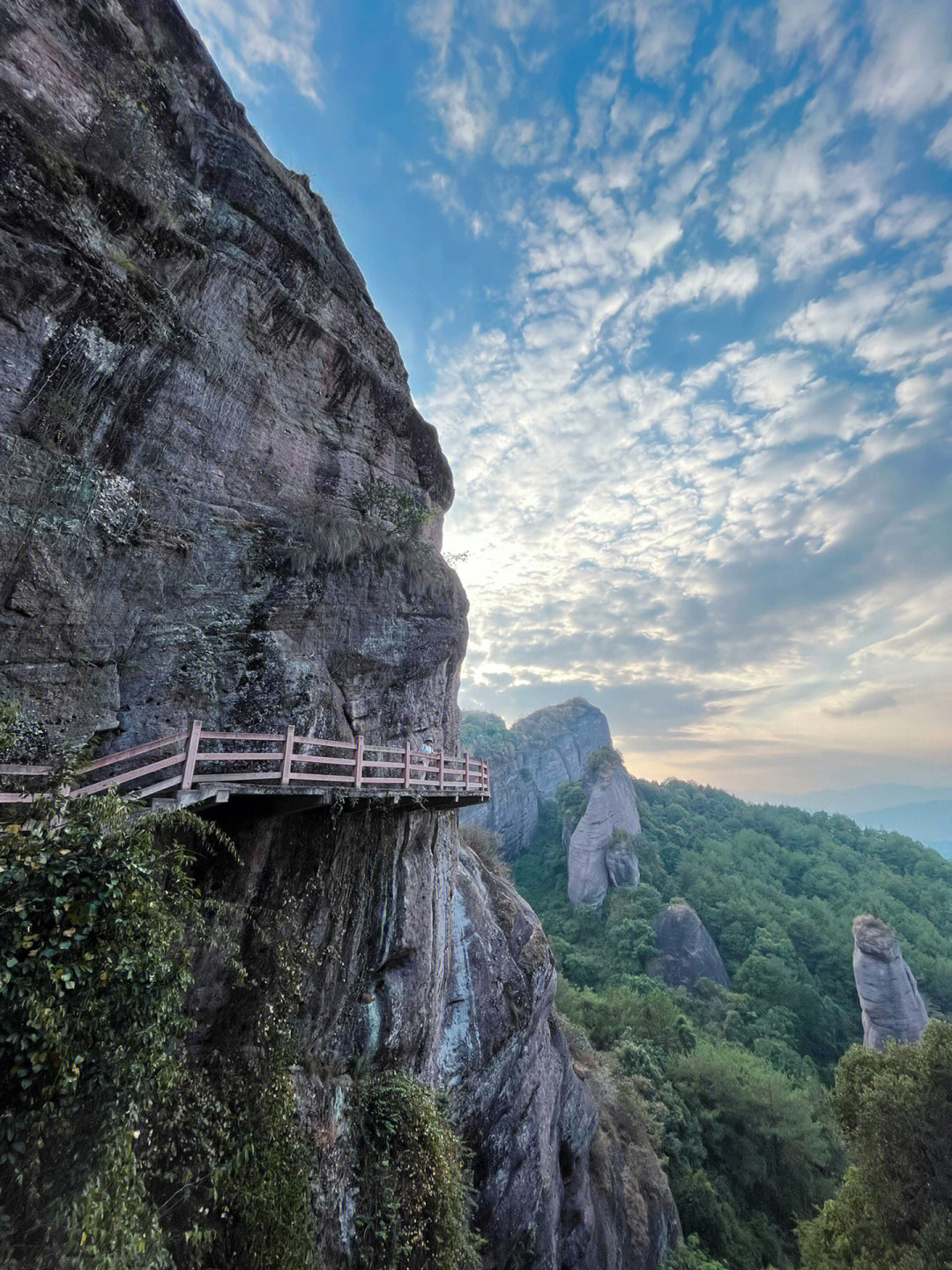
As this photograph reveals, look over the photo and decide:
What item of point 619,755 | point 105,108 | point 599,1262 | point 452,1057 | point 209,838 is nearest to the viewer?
point 209,838

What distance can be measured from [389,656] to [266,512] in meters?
3.91

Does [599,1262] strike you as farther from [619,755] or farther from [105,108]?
[619,755]

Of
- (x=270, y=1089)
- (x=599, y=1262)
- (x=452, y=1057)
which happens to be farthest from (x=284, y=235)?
(x=599, y=1262)

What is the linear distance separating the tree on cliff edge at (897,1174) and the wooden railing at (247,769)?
1768 cm

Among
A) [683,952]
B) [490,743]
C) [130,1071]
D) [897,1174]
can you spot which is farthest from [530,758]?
[130,1071]

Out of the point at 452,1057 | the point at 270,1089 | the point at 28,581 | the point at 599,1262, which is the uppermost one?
the point at 28,581

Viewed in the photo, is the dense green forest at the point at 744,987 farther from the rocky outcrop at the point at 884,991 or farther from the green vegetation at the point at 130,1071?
the green vegetation at the point at 130,1071

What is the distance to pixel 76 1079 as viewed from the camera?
4.05 meters

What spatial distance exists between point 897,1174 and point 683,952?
37143 mm

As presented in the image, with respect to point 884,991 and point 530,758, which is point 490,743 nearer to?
point 530,758

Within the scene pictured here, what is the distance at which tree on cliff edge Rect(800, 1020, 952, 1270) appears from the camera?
14.6 m

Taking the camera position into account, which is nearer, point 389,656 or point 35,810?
point 35,810

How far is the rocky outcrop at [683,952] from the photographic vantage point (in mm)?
48344

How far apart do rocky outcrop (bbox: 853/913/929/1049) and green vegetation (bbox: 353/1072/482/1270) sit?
139 ft
